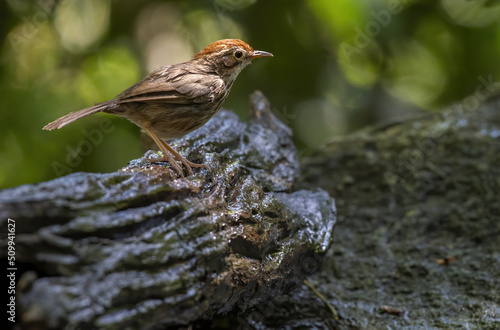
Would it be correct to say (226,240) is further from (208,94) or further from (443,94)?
(443,94)

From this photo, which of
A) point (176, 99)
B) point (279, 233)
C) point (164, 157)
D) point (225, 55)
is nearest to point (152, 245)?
point (279, 233)

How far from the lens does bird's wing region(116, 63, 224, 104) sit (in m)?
3.21

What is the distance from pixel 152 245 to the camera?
2.14 meters

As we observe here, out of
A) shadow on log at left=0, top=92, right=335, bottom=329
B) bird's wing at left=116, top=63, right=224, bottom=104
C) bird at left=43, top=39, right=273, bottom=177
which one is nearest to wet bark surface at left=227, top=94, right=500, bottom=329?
shadow on log at left=0, top=92, right=335, bottom=329

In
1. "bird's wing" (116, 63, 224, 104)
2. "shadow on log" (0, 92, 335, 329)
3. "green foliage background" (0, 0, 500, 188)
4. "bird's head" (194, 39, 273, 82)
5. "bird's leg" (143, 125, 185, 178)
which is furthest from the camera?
"green foliage background" (0, 0, 500, 188)

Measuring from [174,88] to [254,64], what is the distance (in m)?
3.64

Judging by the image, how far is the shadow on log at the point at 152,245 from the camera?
189cm

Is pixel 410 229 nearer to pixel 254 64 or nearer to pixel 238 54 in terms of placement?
pixel 238 54

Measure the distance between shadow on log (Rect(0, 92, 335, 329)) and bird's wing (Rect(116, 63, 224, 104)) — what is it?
0.46 meters

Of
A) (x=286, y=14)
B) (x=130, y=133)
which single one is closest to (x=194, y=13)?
(x=286, y=14)

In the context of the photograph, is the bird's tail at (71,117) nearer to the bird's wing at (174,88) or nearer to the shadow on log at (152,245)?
the bird's wing at (174,88)

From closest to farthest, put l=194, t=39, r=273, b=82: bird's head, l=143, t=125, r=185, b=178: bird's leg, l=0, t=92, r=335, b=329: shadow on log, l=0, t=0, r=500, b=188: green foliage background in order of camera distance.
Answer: l=0, t=92, r=335, b=329: shadow on log, l=143, t=125, r=185, b=178: bird's leg, l=194, t=39, r=273, b=82: bird's head, l=0, t=0, r=500, b=188: green foliage background

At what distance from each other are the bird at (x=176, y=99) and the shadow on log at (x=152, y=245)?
33 centimetres

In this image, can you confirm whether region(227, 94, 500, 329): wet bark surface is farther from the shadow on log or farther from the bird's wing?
the bird's wing
